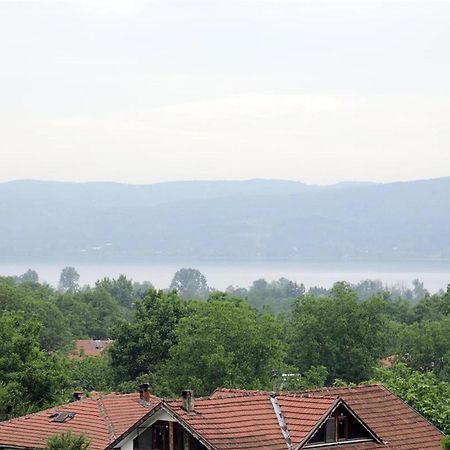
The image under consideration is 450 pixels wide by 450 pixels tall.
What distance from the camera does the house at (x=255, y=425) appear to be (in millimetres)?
31484

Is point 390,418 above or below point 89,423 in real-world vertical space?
above

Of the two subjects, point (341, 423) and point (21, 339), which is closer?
point (341, 423)

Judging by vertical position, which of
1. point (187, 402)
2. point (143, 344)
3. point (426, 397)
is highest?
point (187, 402)

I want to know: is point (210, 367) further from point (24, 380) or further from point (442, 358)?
point (442, 358)

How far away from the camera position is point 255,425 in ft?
107

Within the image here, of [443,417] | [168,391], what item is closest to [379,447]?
[443,417]

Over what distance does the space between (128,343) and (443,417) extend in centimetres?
2334

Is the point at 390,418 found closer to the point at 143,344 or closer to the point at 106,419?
the point at 106,419

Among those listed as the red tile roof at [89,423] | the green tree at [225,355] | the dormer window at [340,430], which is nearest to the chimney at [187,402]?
the dormer window at [340,430]

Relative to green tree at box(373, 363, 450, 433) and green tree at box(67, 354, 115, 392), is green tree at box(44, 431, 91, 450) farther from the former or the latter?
green tree at box(67, 354, 115, 392)

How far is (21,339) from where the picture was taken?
4759cm

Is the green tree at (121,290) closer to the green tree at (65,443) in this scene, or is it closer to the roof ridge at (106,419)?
the roof ridge at (106,419)

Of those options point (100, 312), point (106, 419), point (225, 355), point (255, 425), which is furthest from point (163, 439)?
point (100, 312)

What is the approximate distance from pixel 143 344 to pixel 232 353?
32.5 ft
